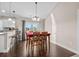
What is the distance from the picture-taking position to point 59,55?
6.54 feet

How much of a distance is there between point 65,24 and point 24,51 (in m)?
0.98

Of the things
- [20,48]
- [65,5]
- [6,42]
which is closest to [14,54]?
[20,48]

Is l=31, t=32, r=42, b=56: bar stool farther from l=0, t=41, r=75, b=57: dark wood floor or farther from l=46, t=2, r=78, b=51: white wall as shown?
l=46, t=2, r=78, b=51: white wall

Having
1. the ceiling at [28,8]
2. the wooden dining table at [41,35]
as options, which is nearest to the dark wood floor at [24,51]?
the wooden dining table at [41,35]

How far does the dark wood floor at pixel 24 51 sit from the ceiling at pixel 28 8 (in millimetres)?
586

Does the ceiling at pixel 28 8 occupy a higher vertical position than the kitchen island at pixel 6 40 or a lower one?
higher

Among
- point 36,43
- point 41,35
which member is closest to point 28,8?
point 41,35

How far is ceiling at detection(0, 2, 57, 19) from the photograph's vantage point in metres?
2.01

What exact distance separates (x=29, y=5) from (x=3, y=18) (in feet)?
1.86

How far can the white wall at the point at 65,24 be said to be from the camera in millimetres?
2133

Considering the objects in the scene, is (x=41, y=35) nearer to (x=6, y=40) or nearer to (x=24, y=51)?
(x=24, y=51)

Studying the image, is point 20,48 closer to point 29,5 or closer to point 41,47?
point 41,47

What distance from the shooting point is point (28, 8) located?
216 centimetres

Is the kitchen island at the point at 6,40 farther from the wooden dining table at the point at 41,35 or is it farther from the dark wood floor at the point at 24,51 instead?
the wooden dining table at the point at 41,35
